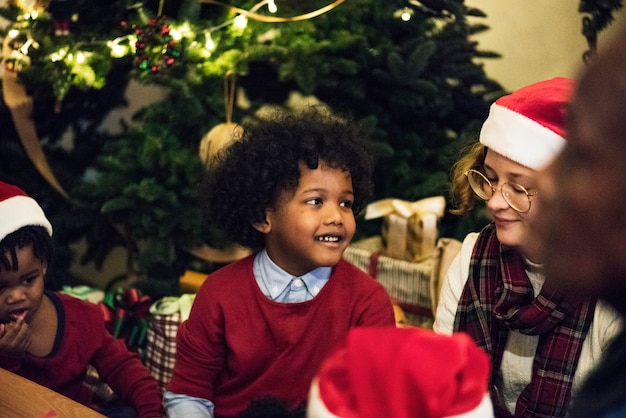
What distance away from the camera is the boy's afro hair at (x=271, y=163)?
5.32 feet

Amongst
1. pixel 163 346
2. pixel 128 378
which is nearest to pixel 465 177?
pixel 128 378

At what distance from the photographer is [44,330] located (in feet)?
5.50

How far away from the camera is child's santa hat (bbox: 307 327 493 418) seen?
687mm

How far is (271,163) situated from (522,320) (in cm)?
63

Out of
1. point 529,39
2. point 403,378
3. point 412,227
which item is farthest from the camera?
point 529,39

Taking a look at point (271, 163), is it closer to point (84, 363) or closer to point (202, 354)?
point (202, 354)

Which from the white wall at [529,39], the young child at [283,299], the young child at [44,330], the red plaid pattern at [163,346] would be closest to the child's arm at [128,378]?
the young child at [44,330]

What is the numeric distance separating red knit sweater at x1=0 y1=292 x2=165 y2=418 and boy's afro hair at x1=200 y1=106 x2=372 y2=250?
385 millimetres

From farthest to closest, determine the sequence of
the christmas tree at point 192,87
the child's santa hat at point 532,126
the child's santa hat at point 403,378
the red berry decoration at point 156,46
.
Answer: the christmas tree at point 192,87, the red berry decoration at point 156,46, the child's santa hat at point 532,126, the child's santa hat at point 403,378

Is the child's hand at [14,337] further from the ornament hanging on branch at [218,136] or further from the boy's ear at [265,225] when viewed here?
the ornament hanging on branch at [218,136]

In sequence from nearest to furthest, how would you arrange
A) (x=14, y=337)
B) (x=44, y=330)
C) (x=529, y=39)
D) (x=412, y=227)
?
(x=14, y=337) → (x=44, y=330) → (x=412, y=227) → (x=529, y=39)

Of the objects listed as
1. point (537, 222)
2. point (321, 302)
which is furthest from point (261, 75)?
point (537, 222)

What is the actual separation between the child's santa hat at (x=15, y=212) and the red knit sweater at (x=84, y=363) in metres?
0.21

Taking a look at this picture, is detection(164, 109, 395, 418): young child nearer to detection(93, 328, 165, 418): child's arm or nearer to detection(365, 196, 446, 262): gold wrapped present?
detection(93, 328, 165, 418): child's arm
